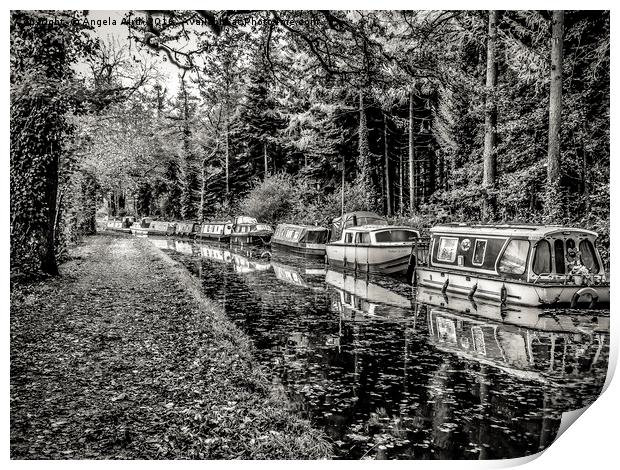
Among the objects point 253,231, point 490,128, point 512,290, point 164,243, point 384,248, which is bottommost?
point 512,290

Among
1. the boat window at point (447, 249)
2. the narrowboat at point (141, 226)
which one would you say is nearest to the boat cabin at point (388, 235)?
the boat window at point (447, 249)

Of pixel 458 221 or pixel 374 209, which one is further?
pixel 374 209

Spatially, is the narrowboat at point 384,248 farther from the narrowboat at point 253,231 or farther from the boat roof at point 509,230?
the narrowboat at point 253,231

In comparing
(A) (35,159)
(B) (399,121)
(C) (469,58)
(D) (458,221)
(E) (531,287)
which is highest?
(B) (399,121)

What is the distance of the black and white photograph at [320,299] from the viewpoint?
15.9 ft

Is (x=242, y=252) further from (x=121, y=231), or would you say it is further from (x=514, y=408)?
(x=514, y=408)

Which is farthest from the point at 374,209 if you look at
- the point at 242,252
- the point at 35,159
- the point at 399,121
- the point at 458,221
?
the point at 35,159

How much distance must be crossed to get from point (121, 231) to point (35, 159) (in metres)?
28.2

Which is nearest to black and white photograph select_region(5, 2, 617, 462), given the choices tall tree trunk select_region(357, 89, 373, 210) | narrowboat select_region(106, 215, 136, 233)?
tall tree trunk select_region(357, 89, 373, 210)

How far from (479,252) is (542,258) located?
1.81m

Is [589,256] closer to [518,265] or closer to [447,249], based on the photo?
[518,265]

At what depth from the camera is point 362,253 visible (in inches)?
664

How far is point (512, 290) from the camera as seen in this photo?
9656mm

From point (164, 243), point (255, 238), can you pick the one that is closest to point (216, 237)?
point (164, 243)
